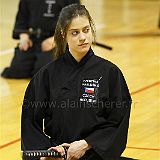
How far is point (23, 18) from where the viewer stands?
274 inches

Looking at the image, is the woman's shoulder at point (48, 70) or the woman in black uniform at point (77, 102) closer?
the woman in black uniform at point (77, 102)

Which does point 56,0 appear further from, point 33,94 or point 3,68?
point 33,94

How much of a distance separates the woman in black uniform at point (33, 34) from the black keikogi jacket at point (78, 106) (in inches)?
136

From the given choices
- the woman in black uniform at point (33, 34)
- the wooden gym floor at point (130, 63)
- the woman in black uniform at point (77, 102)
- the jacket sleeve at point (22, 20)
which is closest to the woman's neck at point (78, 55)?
the woman in black uniform at point (77, 102)

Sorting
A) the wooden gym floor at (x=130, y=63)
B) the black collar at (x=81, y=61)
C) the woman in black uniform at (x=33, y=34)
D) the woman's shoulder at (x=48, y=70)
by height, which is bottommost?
the wooden gym floor at (x=130, y=63)

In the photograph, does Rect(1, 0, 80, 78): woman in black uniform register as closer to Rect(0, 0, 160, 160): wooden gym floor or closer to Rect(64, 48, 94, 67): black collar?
Rect(0, 0, 160, 160): wooden gym floor

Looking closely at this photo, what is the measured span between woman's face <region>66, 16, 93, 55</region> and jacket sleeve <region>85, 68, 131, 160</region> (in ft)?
0.69

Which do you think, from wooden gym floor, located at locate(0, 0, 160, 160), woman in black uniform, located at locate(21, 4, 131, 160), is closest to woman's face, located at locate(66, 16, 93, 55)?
woman in black uniform, located at locate(21, 4, 131, 160)

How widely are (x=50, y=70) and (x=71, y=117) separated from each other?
31cm

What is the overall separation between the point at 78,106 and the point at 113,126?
0.22 meters

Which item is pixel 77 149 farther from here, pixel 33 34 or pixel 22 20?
pixel 22 20

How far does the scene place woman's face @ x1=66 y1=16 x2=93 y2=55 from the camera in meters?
3.18

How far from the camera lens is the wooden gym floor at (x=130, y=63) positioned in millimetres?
4629

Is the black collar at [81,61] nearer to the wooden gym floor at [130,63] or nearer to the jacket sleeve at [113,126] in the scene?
the jacket sleeve at [113,126]
